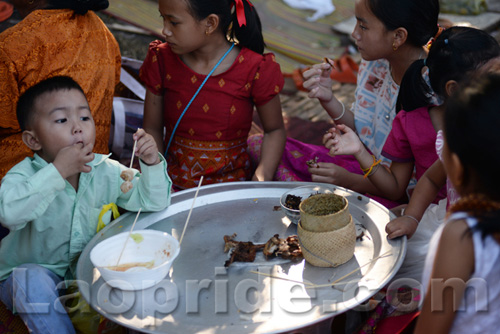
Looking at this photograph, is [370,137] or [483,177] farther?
[370,137]

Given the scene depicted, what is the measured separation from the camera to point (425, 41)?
2543mm

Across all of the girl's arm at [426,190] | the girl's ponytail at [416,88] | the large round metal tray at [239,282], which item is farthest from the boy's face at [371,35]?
the large round metal tray at [239,282]

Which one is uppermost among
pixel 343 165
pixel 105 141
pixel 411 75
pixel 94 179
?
pixel 411 75

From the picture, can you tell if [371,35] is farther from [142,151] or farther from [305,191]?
[142,151]

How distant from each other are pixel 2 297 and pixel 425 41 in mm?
2112

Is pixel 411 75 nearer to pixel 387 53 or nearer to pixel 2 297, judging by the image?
pixel 387 53

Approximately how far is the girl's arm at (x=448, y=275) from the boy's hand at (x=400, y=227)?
15.2 inches

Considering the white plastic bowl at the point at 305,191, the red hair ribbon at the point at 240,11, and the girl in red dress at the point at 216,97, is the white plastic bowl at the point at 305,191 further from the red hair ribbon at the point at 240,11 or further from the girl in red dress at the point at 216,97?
the red hair ribbon at the point at 240,11

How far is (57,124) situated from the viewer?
1934mm

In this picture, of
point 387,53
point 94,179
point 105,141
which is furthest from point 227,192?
point 387,53

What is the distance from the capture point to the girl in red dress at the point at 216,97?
8.61ft

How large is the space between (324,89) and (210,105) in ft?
1.89

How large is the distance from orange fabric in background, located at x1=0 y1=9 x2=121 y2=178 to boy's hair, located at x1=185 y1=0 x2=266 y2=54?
1.92 ft

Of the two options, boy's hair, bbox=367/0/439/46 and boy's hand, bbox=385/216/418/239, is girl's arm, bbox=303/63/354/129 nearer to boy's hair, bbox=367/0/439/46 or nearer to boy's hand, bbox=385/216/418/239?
boy's hair, bbox=367/0/439/46
